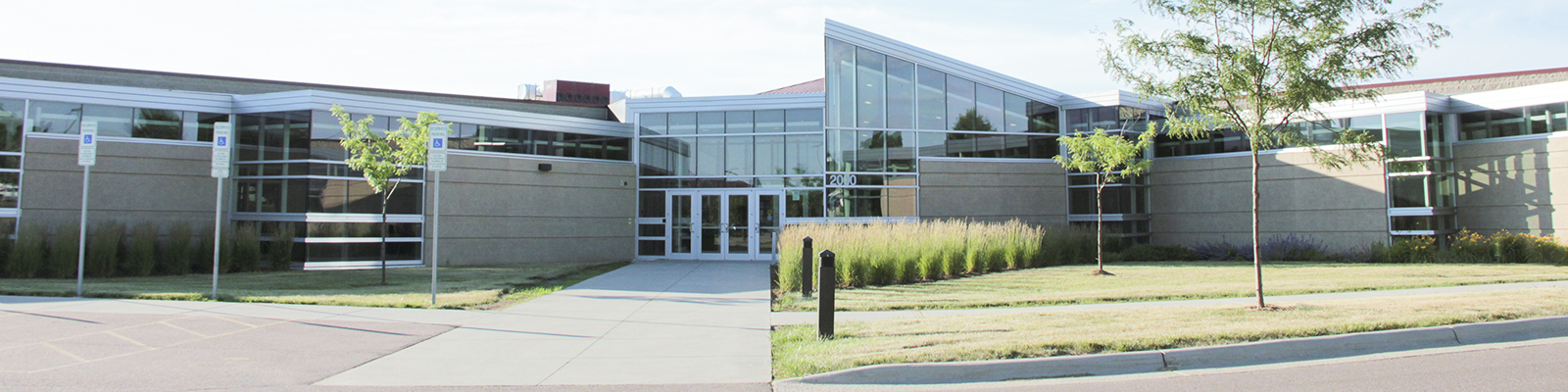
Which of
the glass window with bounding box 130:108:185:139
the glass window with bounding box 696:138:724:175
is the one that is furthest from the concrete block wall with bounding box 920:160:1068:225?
the glass window with bounding box 130:108:185:139

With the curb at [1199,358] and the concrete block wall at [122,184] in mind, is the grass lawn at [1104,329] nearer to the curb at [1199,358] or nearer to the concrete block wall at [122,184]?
the curb at [1199,358]

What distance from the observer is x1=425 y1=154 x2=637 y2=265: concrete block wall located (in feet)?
61.9

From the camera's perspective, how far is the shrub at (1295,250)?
62.7 feet

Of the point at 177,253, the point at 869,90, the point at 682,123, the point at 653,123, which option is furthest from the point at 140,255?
the point at 869,90

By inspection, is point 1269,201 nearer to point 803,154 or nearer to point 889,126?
point 889,126

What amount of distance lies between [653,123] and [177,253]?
10136 millimetres

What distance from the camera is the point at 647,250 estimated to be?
21.6 metres

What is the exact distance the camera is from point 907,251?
14.5 meters

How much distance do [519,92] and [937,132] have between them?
97.6 ft

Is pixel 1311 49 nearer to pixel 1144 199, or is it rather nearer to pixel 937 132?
pixel 937 132

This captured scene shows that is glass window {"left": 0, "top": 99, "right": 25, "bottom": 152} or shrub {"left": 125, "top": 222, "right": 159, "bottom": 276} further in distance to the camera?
glass window {"left": 0, "top": 99, "right": 25, "bottom": 152}

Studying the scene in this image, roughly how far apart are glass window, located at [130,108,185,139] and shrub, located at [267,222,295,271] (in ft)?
9.96

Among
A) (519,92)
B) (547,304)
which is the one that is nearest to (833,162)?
(547,304)

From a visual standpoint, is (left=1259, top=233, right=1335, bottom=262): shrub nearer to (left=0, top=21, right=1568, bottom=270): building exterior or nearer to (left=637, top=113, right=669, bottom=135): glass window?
(left=0, top=21, right=1568, bottom=270): building exterior
